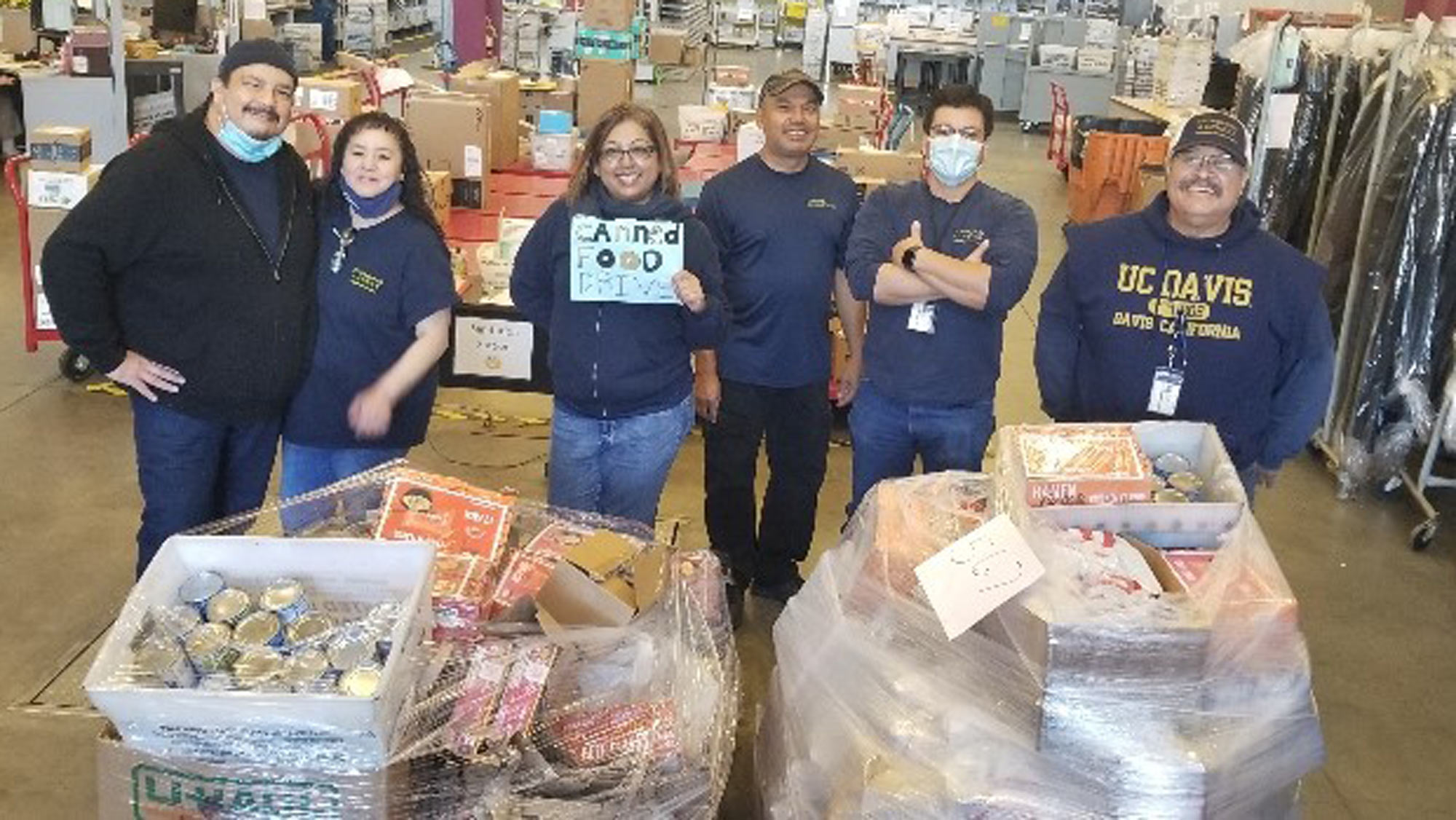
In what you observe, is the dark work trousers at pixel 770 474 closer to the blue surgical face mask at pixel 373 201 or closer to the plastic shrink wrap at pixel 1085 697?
the blue surgical face mask at pixel 373 201

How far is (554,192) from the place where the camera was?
649 cm

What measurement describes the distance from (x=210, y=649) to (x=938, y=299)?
170cm

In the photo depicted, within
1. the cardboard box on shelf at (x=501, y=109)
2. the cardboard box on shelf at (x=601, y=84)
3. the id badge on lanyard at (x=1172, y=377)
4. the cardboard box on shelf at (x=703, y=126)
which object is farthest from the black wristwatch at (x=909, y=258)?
the cardboard box on shelf at (x=601, y=84)

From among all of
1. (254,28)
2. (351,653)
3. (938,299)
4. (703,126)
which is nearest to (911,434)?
(938,299)

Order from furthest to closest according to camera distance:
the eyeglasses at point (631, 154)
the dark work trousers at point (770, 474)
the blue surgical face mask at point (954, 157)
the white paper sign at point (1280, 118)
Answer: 1. the white paper sign at point (1280, 118)
2. the dark work trousers at point (770, 474)
3. the blue surgical face mask at point (954, 157)
4. the eyeglasses at point (631, 154)

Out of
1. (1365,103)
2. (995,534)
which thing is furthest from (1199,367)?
(1365,103)

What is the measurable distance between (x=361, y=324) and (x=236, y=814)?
4.02ft

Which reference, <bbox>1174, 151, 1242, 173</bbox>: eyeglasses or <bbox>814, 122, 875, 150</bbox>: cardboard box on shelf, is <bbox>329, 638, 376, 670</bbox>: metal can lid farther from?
<bbox>814, 122, 875, 150</bbox>: cardboard box on shelf

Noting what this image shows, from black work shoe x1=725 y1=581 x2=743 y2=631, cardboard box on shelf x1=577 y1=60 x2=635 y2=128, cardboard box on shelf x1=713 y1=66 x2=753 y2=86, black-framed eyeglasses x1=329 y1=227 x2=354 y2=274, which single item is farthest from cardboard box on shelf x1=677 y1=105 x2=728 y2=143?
black-framed eyeglasses x1=329 y1=227 x2=354 y2=274

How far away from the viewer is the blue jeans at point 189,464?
2.75m

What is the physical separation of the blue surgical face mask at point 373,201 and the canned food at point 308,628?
106 centimetres

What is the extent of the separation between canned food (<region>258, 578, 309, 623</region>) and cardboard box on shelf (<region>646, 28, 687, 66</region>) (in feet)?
44.2

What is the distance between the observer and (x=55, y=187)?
491 cm

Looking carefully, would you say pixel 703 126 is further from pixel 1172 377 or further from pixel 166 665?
pixel 166 665
